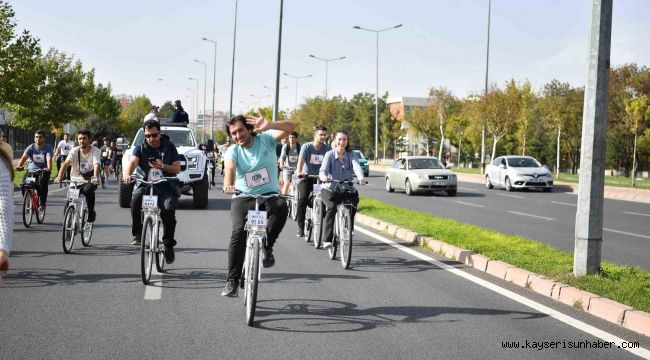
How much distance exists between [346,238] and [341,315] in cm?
304

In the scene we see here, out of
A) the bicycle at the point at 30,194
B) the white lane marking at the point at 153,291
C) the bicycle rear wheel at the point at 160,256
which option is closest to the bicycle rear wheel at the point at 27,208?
the bicycle at the point at 30,194

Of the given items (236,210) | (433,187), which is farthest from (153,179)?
(433,187)

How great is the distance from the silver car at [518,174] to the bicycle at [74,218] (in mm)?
24430

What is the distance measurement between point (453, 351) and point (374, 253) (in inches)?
223

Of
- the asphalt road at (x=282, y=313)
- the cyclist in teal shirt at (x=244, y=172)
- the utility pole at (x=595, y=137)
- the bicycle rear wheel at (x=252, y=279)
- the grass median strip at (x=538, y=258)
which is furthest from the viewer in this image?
the utility pole at (x=595, y=137)

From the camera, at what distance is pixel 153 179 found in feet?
28.9

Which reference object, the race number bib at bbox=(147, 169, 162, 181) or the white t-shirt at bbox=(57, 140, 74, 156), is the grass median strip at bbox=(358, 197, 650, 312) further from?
the white t-shirt at bbox=(57, 140, 74, 156)

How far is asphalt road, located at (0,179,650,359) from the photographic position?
5.57m

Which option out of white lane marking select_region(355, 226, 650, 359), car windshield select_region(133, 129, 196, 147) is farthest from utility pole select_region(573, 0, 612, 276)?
car windshield select_region(133, 129, 196, 147)

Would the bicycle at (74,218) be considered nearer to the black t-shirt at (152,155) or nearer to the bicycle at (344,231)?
the black t-shirt at (152,155)

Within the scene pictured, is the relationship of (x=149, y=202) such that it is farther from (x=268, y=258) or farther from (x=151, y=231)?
(x=268, y=258)

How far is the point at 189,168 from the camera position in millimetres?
18500

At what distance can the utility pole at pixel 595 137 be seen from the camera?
27.4 ft

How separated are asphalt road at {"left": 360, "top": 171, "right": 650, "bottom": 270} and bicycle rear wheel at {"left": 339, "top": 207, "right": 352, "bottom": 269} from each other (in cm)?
408
